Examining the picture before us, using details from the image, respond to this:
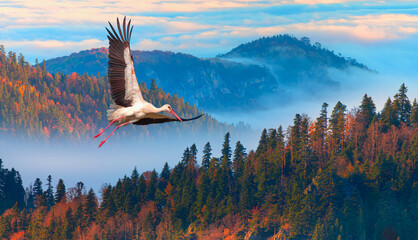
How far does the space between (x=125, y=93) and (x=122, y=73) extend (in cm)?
148

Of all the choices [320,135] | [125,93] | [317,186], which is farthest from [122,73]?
[320,135]

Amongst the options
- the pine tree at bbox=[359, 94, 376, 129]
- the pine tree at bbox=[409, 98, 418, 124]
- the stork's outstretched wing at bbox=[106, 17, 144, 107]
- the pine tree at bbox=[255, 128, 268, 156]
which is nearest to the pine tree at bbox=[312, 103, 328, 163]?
the pine tree at bbox=[359, 94, 376, 129]

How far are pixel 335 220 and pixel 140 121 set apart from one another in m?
148

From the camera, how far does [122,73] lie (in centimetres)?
3831

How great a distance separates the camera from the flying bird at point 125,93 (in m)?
36.0

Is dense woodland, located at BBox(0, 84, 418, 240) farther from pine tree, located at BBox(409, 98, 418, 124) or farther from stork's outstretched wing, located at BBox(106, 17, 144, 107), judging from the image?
stork's outstretched wing, located at BBox(106, 17, 144, 107)

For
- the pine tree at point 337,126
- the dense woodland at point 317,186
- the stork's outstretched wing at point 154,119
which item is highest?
Answer: the stork's outstretched wing at point 154,119

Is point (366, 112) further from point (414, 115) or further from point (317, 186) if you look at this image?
point (317, 186)

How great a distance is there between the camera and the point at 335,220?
178 meters

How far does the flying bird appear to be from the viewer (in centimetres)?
3600

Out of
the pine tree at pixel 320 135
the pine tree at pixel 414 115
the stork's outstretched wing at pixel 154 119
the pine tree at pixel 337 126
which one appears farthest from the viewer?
the pine tree at pixel 320 135

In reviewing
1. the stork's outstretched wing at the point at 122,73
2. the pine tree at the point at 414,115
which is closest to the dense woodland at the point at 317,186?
the pine tree at the point at 414,115

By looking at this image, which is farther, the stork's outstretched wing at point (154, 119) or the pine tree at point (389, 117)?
the pine tree at point (389, 117)

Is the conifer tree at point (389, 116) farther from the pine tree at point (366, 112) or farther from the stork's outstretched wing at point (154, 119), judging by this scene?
the stork's outstretched wing at point (154, 119)
